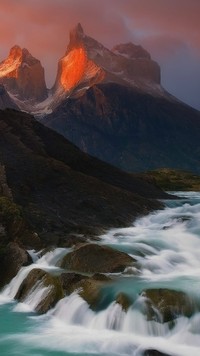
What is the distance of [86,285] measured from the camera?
33.7 metres

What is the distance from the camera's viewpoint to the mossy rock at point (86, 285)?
32219mm

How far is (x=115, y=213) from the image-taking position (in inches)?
2501

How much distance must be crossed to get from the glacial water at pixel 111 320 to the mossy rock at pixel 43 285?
1.62 ft

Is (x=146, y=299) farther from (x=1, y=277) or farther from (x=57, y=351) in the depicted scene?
(x=1, y=277)

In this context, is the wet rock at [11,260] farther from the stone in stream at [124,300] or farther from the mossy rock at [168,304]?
the mossy rock at [168,304]

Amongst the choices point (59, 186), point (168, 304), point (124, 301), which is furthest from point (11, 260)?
point (59, 186)

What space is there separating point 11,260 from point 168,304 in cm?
1849

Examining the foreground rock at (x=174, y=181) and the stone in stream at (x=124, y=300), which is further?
the foreground rock at (x=174, y=181)

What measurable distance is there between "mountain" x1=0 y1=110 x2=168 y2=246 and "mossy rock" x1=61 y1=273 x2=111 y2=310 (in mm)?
11461

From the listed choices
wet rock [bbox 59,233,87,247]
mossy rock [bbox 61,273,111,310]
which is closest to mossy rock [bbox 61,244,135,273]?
mossy rock [bbox 61,273,111,310]

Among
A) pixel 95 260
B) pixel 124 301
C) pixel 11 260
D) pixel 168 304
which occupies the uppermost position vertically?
pixel 95 260

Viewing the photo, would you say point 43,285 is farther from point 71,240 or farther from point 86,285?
point 71,240

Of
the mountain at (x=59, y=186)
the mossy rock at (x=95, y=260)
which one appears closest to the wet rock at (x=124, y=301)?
the mossy rock at (x=95, y=260)

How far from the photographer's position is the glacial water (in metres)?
27.7
